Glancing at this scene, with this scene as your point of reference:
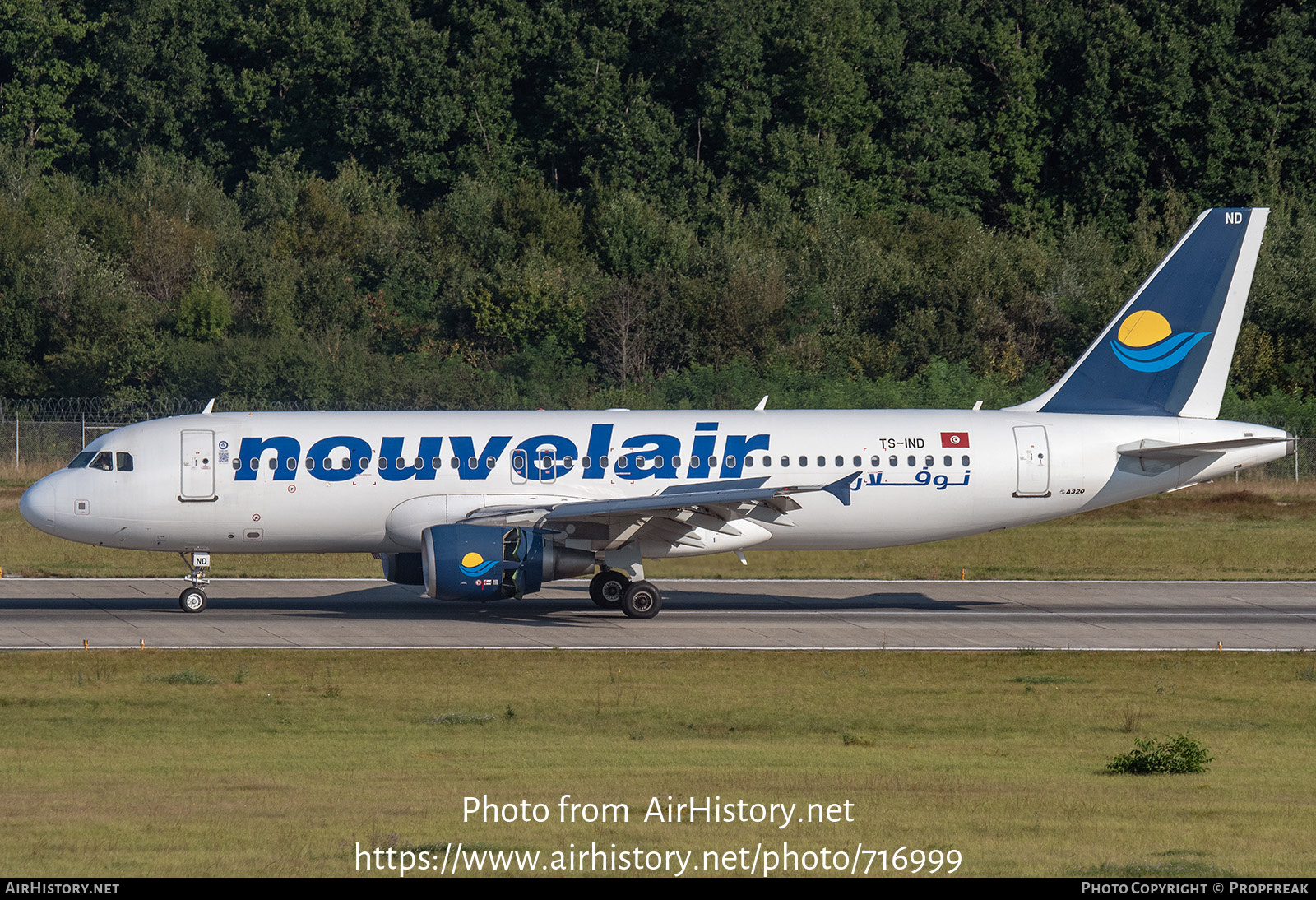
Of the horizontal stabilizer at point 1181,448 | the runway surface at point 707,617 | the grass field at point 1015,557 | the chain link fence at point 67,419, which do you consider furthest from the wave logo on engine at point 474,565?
the chain link fence at point 67,419

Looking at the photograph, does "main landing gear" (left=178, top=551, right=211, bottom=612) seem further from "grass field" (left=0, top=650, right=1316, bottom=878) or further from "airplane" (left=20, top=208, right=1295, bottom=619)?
"grass field" (left=0, top=650, right=1316, bottom=878)

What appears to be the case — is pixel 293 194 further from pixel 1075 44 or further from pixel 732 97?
pixel 1075 44

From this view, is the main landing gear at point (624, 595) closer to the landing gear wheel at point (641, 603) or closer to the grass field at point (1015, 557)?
the landing gear wheel at point (641, 603)

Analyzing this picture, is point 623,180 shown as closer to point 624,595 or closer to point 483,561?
point 624,595

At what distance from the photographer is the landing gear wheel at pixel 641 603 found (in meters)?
30.3

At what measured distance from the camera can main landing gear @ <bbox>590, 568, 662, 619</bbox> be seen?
30297 mm

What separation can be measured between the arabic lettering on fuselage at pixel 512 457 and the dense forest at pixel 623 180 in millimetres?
35929

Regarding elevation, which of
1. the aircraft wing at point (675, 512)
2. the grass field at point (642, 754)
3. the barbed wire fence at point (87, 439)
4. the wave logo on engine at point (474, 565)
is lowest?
the grass field at point (642, 754)

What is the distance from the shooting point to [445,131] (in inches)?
3590

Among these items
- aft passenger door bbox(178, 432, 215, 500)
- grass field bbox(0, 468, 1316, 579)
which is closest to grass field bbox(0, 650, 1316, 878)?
aft passenger door bbox(178, 432, 215, 500)

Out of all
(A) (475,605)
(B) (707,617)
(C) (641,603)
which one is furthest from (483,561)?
(A) (475,605)

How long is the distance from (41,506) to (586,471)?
10674 mm

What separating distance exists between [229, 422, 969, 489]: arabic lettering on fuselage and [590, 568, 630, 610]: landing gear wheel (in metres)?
2.15
